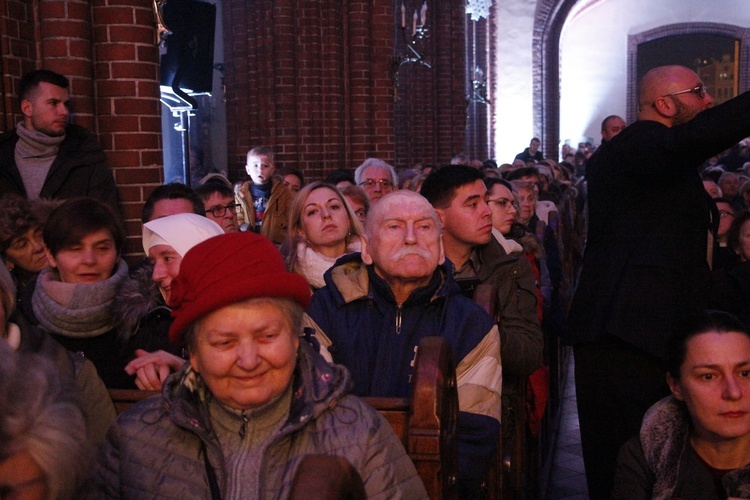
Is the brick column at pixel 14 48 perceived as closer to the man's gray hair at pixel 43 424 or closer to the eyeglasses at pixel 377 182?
the eyeglasses at pixel 377 182

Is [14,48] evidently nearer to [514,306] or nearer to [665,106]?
[514,306]

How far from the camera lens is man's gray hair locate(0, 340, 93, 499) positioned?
Answer: 112cm

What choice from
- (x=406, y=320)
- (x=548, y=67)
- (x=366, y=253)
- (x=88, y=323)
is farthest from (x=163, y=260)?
(x=548, y=67)

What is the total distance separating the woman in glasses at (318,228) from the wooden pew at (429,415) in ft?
6.63

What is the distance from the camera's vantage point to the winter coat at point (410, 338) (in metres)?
2.78

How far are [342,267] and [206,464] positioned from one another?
1323mm

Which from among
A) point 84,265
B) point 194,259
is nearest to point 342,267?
point 84,265

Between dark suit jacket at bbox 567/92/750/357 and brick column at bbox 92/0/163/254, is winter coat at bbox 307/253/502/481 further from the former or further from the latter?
brick column at bbox 92/0/163/254

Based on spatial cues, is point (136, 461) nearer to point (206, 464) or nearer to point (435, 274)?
point (206, 464)

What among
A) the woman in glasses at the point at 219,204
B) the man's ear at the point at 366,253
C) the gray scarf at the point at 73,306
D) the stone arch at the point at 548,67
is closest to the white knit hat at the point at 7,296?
the gray scarf at the point at 73,306

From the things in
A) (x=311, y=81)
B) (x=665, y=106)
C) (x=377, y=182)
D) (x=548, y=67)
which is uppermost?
(x=548, y=67)

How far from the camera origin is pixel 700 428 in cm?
264

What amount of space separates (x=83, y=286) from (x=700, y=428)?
2175 millimetres

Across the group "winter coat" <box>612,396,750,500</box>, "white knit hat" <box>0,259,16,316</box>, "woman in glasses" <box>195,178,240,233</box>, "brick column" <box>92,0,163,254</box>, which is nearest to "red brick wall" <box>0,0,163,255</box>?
"brick column" <box>92,0,163,254</box>
